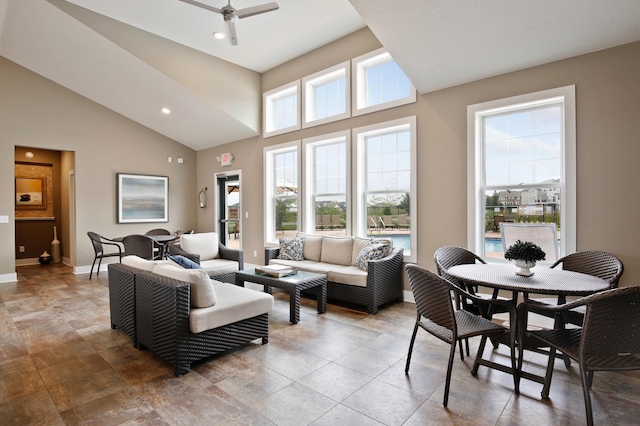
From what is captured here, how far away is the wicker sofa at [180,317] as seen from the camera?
254cm

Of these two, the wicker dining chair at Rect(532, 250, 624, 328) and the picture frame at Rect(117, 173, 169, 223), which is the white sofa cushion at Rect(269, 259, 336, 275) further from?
the picture frame at Rect(117, 173, 169, 223)

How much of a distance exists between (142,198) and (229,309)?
5937 mm

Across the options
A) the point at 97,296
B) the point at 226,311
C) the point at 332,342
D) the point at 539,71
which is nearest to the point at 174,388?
the point at 226,311

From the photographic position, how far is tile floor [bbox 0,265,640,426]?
2047mm

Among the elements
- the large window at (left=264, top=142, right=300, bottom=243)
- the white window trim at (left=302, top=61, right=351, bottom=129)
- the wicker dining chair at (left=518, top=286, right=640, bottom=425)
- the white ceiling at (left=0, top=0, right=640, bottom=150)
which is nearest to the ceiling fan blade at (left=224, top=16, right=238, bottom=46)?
the white ceiling at (left=0, top=0, right=640, bottom=150)

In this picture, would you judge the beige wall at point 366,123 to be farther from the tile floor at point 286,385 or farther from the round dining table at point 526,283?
the tile floor at point 286,385

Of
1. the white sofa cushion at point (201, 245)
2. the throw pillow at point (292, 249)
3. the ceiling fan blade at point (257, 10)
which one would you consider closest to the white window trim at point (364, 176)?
the throw pillow at point (292, 249)

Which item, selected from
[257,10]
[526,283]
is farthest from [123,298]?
[526,283]

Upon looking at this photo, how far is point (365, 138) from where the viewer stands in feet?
17.1

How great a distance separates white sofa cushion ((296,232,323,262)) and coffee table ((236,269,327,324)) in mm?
967

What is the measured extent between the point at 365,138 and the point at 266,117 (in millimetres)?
2383

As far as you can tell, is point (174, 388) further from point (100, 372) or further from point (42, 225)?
point (42, 225)

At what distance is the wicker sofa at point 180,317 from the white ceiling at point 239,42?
286 cm

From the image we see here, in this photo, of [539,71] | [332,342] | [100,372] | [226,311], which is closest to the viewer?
[100,372]
